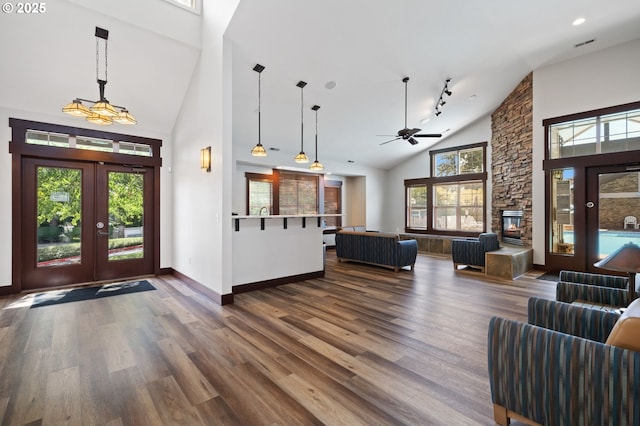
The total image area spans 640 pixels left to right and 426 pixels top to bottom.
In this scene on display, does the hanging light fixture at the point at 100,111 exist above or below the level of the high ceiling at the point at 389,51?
below

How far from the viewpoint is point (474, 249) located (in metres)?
6.12

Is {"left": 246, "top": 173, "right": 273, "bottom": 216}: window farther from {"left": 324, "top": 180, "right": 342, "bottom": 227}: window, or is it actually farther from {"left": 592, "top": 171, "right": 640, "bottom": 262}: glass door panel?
{"left": 592, "top": 171, "right": 640, "bottom": 262}: glass door panel

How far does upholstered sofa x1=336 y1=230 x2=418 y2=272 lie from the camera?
6023 mm

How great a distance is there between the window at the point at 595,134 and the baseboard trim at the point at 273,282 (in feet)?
18.6

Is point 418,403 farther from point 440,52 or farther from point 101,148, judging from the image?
point 101,148

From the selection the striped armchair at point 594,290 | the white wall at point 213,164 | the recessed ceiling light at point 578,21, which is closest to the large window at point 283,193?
the white wall at point 213,164

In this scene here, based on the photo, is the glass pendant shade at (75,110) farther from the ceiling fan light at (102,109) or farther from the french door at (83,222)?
the french door at (83,222)

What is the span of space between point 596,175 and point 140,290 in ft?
28.1

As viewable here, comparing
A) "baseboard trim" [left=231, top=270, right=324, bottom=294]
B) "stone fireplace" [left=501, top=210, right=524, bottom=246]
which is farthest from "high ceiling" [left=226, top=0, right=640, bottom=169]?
"baseboard trim" [left=231, top=270, right=324, bottom=294]

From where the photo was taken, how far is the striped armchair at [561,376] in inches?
50.6

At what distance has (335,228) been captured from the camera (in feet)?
31.9

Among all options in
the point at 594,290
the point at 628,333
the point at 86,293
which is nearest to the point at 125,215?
the point at 86,293

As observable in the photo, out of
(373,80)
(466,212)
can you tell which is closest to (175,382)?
(373,80)

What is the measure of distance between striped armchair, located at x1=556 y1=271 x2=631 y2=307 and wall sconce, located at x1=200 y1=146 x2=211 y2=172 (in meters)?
4.46
